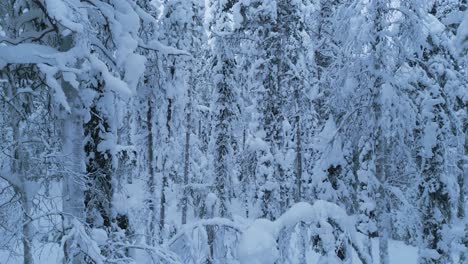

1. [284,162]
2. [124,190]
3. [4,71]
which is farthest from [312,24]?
[4,71]

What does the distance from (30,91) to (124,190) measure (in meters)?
2.09

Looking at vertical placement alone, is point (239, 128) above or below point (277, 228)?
above

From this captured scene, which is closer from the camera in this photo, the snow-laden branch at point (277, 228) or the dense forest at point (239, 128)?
the snow-laden branch at point (277, 228)

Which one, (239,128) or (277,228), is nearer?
(277,228)

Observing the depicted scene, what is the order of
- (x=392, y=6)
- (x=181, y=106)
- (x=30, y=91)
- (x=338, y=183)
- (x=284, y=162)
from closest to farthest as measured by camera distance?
(x=30, y=91) < (x=392, y=6) < (x=338, y=183) < (x=284, y=162) < (x=181, y=106)

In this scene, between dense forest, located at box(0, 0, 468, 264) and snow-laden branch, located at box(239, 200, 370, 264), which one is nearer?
snow-laden branch, located at box(239, 200, 370, 264)

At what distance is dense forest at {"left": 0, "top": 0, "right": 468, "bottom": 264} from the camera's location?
429 cm

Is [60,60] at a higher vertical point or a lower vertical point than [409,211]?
higher

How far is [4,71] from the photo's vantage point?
15.1 ft

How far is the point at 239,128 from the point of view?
63.7 feet

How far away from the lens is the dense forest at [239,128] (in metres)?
4.29

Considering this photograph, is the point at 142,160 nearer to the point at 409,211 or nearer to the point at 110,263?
the point at 409,211

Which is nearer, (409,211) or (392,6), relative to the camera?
(392,6)

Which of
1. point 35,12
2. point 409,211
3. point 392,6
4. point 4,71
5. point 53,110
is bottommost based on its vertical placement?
point 409,211
